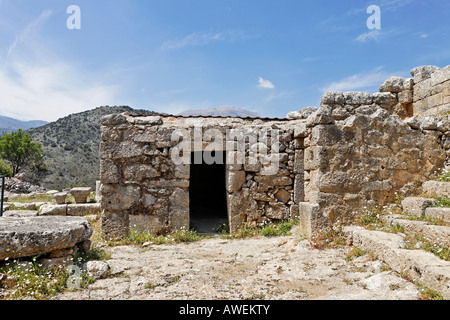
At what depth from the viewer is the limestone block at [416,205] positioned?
446 cm

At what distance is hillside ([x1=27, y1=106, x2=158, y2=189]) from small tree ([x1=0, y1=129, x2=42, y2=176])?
2.33 m

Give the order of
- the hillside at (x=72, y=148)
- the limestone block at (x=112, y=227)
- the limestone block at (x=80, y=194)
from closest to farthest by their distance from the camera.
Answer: the limestone block at (x=112, y=227), the limestone block at (x=80, y=194), the hillside at (x=72, y=148)

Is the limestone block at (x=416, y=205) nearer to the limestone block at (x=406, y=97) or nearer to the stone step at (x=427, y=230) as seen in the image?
the stone step at (x=427, y=230)

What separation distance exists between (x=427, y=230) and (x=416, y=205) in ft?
2.92

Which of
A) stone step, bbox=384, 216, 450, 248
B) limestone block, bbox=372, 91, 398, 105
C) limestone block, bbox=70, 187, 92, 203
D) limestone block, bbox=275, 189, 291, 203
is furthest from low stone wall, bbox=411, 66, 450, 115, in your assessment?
limestone block, bbox=70, 187, 92, 203

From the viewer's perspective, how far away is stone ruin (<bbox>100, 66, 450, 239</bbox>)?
510 cm

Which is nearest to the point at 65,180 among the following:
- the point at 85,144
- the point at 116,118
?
the point at 85,144

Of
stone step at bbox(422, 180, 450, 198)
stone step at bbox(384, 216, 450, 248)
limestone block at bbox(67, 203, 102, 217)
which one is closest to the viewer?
stone step at bbox(384, 216, 450, 248)

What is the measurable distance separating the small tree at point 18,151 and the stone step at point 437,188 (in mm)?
27554

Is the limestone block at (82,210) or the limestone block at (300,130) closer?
the limestone block at (300,130)

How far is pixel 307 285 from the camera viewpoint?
3.49m

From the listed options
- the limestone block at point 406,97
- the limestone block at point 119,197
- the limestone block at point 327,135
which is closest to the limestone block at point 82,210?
the limestone block at point 119,197

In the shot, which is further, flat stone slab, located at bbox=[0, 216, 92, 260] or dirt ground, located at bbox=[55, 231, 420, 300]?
flat stone slab, located at bbox=[0, 216, 92, 260]

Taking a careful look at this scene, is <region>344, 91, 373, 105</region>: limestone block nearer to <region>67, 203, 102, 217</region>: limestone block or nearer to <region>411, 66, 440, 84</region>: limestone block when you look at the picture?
<region>411, 66, 440, 84</region>: limestone block
